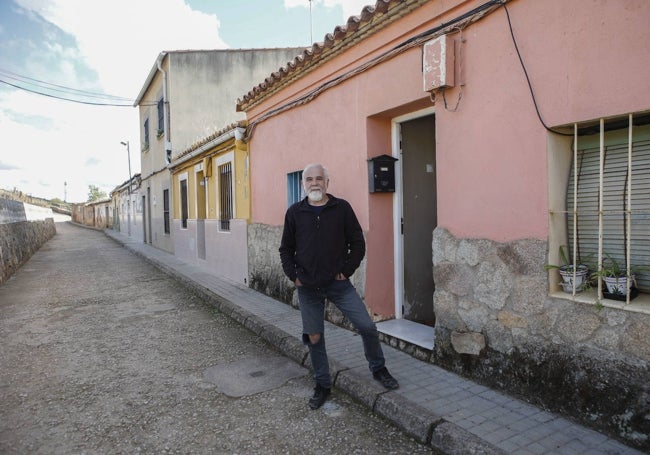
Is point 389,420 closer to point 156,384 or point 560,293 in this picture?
point 560,293

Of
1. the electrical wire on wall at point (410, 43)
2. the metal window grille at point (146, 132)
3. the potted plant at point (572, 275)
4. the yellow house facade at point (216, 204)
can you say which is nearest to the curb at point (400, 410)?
the potted plant at point (572, 275)

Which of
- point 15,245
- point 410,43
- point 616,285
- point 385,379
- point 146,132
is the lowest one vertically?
point 385,379

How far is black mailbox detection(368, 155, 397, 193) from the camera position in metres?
4.88

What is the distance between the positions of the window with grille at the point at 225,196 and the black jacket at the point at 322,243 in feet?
20.2

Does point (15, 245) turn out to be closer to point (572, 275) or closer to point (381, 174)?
point (381, 174)

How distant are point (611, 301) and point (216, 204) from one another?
28.4 ft

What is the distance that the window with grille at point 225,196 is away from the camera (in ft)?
31.4

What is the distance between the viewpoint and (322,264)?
3.38 meters

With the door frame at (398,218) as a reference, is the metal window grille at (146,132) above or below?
above

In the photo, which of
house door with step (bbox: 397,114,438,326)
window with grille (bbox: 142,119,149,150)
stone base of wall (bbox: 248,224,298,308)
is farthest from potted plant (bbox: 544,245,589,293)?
window with grille (bbox: 142,119,149,150)

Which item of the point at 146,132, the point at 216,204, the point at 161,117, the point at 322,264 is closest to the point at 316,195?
the point at 322,264

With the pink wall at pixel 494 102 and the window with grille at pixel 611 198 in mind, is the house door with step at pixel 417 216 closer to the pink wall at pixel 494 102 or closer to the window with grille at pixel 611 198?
the pink wall at pixel 494 102

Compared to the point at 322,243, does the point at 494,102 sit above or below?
above

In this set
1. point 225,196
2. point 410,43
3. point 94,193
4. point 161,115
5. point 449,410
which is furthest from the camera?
point 94,193
